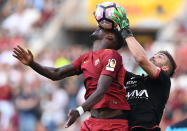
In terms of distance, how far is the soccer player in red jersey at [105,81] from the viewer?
5.45 metres

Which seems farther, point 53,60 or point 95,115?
point 53,60

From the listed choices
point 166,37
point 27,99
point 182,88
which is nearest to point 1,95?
point 27,99

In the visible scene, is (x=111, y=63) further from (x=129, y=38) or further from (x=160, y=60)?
(x=160, y=60)

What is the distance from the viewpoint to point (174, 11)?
18.9m

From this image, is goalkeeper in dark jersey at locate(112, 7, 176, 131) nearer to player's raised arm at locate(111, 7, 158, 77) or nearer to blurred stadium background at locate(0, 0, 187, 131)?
player's raised arm at locate(111, 7, 158, 77)

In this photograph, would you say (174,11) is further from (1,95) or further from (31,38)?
(1,95)

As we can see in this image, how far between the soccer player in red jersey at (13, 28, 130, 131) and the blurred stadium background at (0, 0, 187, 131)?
4.12m

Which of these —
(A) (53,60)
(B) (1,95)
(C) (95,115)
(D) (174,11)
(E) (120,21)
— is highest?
(D) (174,11)

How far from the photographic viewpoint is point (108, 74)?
543 centimetres

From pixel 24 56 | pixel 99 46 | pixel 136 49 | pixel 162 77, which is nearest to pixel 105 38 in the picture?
pixel 99 46

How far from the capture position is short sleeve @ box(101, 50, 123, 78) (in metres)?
5.45

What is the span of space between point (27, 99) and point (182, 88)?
3.63 meters

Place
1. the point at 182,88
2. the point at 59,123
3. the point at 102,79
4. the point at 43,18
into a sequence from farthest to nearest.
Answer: the point at 43,18, the point at 59,123, the point at 182,88, the point at 102,79

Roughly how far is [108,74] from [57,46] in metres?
15.5
